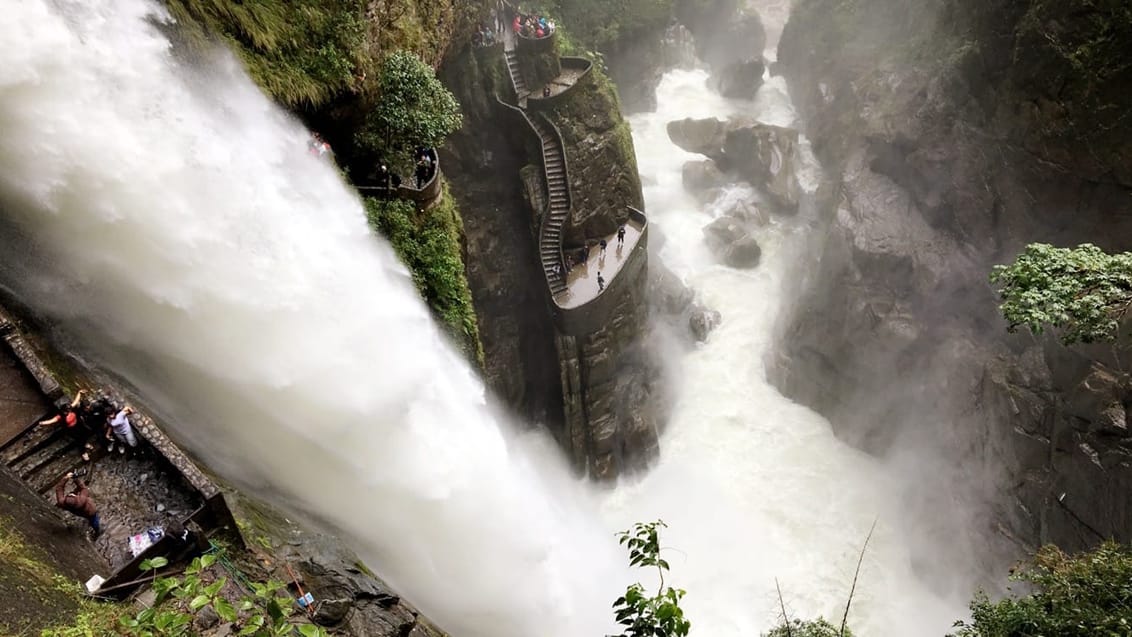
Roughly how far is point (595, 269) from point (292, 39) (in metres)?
12.1

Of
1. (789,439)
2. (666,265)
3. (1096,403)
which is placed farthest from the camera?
(666,265)

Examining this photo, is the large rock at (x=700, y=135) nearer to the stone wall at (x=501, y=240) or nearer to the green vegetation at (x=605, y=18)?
the green vegetation at (x=605, y=18)

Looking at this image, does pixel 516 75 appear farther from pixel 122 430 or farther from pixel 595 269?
pixel 122 430

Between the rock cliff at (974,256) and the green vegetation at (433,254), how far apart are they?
15.4m

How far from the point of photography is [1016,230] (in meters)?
19.0

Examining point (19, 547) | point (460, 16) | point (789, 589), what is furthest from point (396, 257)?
point (789, 589)

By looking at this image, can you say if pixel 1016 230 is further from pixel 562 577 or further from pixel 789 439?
pixel 562 577

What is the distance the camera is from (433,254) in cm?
1419

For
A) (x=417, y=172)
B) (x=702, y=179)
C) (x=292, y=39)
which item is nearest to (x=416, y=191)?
(x=417, y=172)

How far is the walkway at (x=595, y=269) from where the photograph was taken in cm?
2039

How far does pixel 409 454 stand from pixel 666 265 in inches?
747

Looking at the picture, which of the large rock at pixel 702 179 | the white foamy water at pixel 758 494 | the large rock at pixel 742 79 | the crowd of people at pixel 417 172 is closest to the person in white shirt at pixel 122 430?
the crowd of people at pixel 417 172

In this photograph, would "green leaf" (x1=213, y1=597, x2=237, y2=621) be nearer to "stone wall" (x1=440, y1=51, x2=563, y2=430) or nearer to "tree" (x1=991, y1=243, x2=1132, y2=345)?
"tree" (x1=991, y1=243, x2=1132, y2=345)

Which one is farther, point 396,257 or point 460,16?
point 460,16
